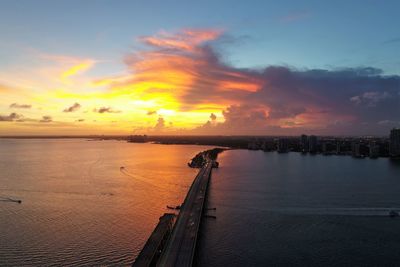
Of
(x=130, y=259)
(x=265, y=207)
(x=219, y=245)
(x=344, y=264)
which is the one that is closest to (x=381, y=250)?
(x=344, y=264)

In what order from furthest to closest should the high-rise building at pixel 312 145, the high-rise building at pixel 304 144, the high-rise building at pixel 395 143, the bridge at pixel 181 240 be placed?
the high-rise building at pixel 304 144 < the high-rise building at pixel 312 145 < the high-rise building at pixel 395 143 < the bridge at pixel 181 240

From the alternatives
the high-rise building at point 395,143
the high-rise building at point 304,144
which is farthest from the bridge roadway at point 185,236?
the high-rise building at point 304,144

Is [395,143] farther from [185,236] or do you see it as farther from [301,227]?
[185,236]

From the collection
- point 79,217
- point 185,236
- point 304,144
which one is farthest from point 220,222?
point 304,144

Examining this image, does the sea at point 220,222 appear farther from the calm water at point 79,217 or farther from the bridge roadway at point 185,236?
the bridge roadway at point 185,236

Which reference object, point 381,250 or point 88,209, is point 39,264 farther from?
point 381,250
